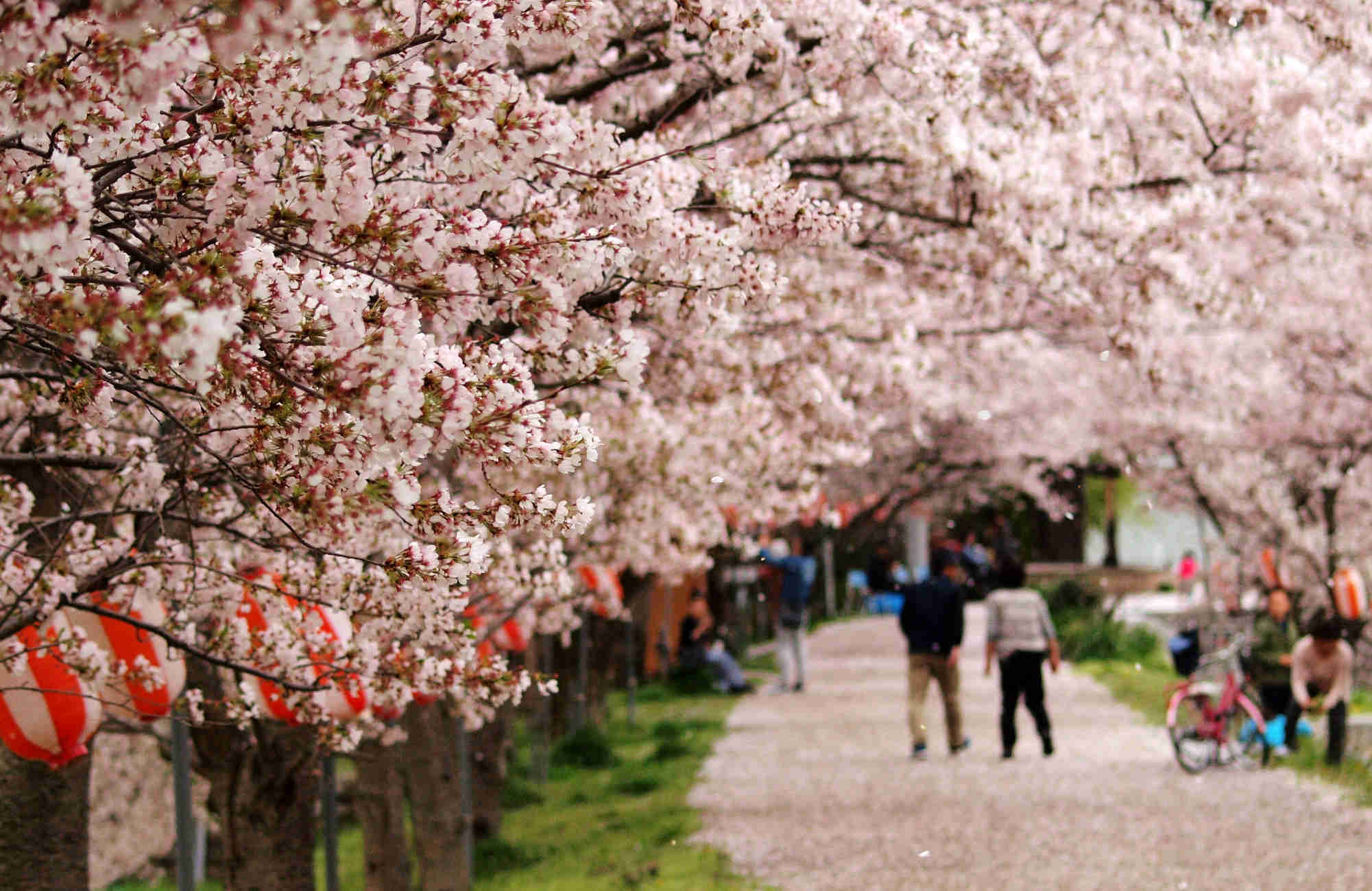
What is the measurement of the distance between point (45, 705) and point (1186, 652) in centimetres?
1339

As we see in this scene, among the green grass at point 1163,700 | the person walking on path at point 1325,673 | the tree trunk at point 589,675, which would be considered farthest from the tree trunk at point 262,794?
the tree trunk at point 589,675

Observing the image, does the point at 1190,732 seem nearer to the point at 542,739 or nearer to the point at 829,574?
the point at 542,739

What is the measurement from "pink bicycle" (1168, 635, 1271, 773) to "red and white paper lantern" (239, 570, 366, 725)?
9034mm

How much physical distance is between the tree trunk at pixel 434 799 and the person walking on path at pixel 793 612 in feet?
39.1

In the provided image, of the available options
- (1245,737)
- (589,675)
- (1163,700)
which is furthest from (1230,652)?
(589,675)

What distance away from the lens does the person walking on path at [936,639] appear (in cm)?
1501

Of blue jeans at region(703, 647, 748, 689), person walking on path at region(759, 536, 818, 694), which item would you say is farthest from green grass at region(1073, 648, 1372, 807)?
blue jeans at region(703, 647, 748, 689)

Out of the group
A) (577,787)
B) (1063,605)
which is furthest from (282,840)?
(1063,605)

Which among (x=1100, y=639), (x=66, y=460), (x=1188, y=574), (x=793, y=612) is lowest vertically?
(x=1100, y=639)

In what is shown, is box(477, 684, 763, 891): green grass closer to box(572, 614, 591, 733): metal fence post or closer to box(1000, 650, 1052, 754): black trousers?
box(572, 614, 591, 733): metal fence post

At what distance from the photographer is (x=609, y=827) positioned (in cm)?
1323

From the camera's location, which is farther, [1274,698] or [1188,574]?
[1188,574]

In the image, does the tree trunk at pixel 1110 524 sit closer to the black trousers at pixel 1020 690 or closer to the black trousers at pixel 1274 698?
the black trousers at pixel 1274 698

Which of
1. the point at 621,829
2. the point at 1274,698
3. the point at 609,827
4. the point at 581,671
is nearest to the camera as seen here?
the point at 621,829
